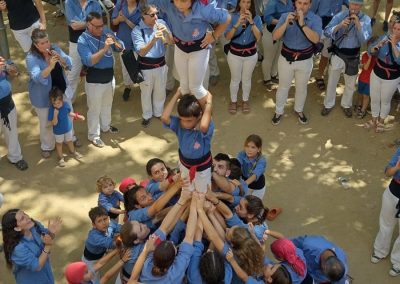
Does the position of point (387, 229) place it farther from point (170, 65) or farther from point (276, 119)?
point (170, 65)

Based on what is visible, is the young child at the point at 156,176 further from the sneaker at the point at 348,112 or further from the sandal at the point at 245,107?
the sneaker at the point at 348,112

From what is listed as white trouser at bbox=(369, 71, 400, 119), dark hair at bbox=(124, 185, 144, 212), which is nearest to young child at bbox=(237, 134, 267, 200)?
dark hair at bbox=(124, 185, 144, 212)

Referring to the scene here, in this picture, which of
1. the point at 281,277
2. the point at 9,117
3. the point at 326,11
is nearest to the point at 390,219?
the point at 281,277

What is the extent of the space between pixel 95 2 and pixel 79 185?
Answer: 8.50ft

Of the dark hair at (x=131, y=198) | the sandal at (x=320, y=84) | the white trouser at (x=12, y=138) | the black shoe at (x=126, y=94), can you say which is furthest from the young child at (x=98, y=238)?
the sandal at (x=320, y=84)

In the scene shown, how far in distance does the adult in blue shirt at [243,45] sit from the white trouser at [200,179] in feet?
10.9

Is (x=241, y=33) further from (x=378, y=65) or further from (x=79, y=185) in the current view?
(x=79, y=185)

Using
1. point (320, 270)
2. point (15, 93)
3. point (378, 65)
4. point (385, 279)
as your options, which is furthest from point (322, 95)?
point (15, 93)

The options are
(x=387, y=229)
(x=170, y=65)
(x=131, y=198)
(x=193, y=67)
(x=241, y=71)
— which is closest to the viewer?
(x=193, y=67)

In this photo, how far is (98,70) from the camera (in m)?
7.57

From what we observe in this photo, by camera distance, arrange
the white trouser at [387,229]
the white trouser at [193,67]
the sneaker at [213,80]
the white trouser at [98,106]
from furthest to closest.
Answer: the sneaker at [213,80] → the white trouser at [98,106] → the white trouser at [387,229] → the white trouser at [193,67]

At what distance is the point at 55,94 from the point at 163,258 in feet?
10.7

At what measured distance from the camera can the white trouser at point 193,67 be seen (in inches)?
211

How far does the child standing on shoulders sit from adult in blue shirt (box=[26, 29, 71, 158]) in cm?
425
